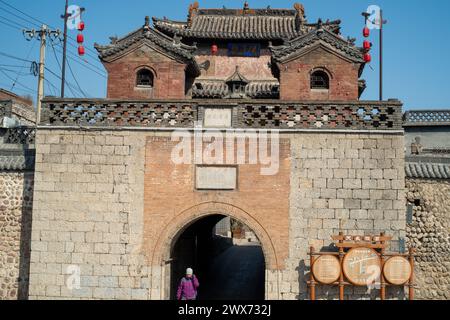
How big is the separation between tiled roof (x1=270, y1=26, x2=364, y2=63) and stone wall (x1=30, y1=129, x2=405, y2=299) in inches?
191

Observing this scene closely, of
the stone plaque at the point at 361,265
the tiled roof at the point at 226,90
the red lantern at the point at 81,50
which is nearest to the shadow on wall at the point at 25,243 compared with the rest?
the red lantern at the point at 81,50

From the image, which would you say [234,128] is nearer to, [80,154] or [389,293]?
[80,154]

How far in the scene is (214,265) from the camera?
844 inches

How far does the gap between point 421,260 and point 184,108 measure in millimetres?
7470

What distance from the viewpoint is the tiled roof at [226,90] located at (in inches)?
734

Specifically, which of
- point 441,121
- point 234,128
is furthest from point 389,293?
point 441,121

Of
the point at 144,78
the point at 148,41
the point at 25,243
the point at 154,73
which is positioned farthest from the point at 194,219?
the point at 148,41

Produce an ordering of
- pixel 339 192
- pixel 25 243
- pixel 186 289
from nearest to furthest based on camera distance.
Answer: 1. pixel 186 289
2. pixel 339 192
3. pixel 25 243

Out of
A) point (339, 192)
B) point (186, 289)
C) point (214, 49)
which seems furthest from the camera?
point (214, 49)

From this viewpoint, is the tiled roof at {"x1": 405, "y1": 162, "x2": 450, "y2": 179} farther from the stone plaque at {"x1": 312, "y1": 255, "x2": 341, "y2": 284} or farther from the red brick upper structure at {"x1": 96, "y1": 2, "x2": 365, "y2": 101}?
the stone plaque at {"x1": 312, "y1": 255, "x2": 341, "y2": 284}

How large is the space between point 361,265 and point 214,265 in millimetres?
11006

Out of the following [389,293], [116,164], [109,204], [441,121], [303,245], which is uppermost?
[441,121]

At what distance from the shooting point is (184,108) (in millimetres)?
12211

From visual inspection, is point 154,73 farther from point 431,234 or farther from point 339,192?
point 431,234
